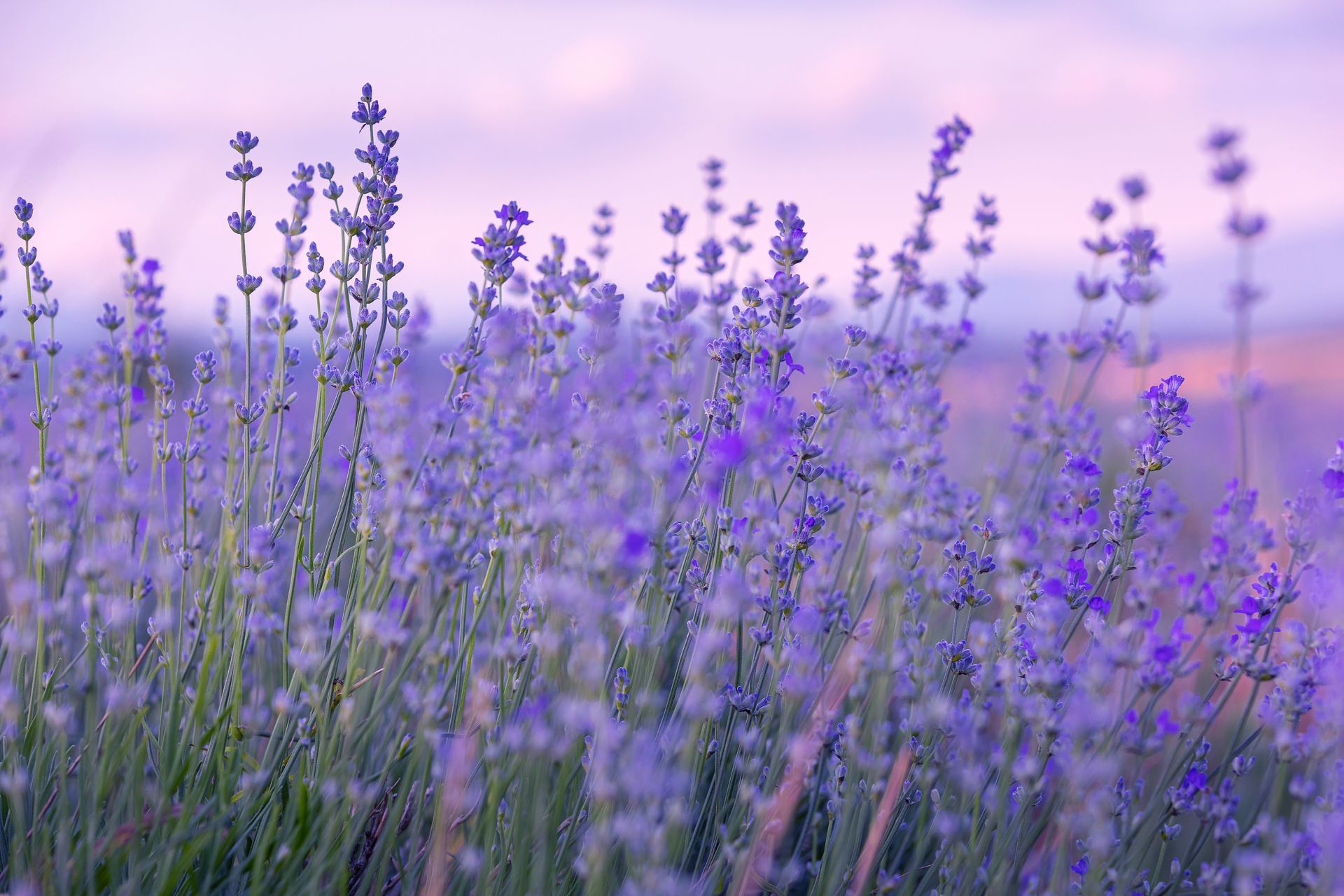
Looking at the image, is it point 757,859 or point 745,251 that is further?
point 745,251

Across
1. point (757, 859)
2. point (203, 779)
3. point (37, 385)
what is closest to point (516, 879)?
point (757, 859)

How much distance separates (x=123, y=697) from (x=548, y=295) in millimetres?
967

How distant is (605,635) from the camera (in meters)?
1.65

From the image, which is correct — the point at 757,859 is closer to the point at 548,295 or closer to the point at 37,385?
the point at 548,295

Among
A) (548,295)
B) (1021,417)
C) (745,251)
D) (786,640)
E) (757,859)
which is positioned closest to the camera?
(757,859)

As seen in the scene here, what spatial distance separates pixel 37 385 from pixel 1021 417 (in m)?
2.48

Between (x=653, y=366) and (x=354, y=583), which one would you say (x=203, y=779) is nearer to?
(x=354, y=583)

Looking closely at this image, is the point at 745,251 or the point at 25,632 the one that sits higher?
the point at 745,251

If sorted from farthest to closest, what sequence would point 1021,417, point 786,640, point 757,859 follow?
point 1021,417 → point 786,640 → point 757,859

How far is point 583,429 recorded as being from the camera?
1421 mm

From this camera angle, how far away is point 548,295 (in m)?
→ 1.87

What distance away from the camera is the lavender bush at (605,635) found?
144 centimetres

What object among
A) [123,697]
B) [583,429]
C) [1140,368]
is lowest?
[123,697]

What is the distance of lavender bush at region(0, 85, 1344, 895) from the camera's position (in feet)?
4.74
